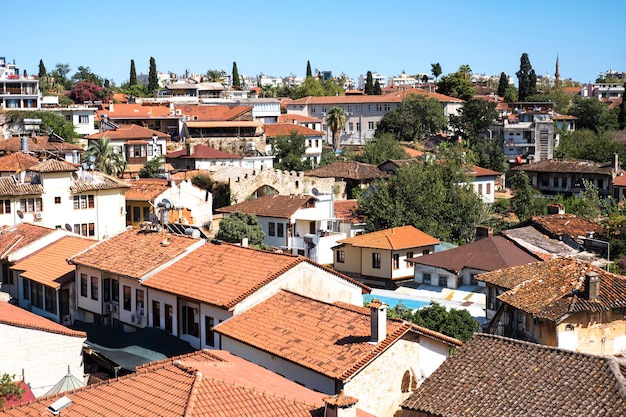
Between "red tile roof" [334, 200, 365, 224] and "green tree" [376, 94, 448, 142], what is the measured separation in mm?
32449

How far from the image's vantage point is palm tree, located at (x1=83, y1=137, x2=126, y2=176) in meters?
57.0

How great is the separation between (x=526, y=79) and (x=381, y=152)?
→ 4681 cm

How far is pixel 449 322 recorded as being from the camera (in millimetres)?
27719

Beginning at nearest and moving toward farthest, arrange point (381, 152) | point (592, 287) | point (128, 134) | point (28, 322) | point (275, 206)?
point (592, 287), point (28, 322), point (275, 206), point (128, 134), point (381, 152)

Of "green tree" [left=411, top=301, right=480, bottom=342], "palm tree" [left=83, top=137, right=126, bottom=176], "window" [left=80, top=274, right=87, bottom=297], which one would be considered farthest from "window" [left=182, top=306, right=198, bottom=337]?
"palm tree" [left=83, top=137, right=126, bottom=176]

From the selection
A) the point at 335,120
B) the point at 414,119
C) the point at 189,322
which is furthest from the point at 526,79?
the point at 189,322

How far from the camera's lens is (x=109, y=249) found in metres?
29.6

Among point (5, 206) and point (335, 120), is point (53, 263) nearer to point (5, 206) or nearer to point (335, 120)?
point (5, 206)

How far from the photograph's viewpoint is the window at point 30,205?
40.7m

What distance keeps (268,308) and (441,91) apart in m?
96.8

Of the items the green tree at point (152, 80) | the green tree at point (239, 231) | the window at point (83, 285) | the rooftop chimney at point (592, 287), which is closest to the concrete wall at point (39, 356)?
the window at point (83, 285)

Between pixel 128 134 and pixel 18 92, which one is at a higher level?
pixel 18 92

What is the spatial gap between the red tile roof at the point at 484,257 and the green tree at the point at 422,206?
1057 centimetres

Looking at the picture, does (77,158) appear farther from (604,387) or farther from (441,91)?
(441,91)
